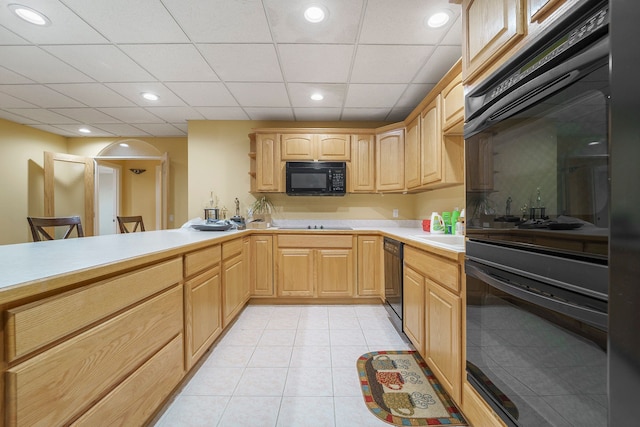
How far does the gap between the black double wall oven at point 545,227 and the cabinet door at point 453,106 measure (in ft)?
2.88

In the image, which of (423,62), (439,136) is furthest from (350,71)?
(439,136)

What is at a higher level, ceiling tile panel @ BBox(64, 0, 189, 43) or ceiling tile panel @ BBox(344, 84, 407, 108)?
ceiling tile panel @ BBox(64, 0, 189, 43)

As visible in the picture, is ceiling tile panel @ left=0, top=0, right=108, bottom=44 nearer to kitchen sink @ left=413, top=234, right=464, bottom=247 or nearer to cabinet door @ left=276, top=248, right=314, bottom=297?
cabinet door @ left=276, top=248, right=314, bottom=297

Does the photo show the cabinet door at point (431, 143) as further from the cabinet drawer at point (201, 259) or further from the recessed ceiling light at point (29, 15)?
the recessed ceiling light at point (29, 15)

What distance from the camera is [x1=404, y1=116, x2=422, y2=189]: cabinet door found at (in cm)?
275

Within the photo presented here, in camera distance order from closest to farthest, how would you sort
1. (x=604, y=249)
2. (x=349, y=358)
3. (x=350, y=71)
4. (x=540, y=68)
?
1. (x=604, y=249)
2. (x=540, y=68)
3. (x=349, y=358)
4. (x=350, y=71)

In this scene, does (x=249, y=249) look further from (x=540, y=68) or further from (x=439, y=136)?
(x=540, y=68)

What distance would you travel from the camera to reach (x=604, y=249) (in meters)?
0.59

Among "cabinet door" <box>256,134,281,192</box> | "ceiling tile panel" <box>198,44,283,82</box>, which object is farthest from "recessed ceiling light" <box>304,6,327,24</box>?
"cabinet door" <box>256,134,281,192</box>

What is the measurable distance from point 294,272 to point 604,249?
8.92 ft

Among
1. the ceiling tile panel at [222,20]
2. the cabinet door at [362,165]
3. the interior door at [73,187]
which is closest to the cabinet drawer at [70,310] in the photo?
the ceiling tile panel at [222,20]

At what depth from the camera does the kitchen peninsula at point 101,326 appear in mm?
685

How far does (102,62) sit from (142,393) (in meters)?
2.75

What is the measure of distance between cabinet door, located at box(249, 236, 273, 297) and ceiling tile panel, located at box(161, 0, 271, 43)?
6.58 feet
